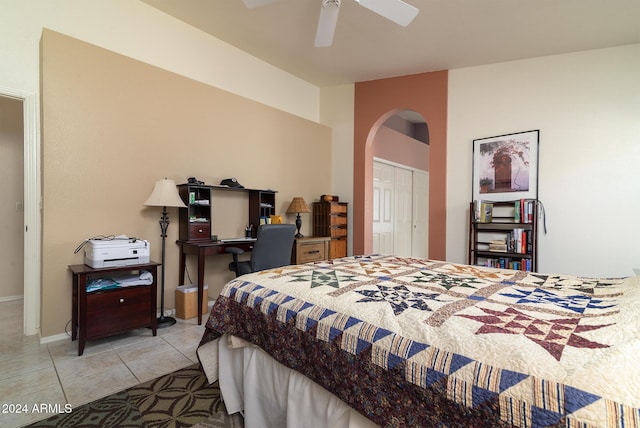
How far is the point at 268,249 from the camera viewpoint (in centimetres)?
293

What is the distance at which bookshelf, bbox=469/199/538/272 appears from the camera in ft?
10.8

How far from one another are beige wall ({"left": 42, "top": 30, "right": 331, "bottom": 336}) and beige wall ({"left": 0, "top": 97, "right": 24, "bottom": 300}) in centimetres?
189

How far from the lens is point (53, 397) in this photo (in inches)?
69.5

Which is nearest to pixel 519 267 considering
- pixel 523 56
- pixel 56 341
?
pixel 523 56

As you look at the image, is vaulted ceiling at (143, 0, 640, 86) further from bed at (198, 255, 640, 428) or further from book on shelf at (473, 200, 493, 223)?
bed at (198, 255, 640, 428)

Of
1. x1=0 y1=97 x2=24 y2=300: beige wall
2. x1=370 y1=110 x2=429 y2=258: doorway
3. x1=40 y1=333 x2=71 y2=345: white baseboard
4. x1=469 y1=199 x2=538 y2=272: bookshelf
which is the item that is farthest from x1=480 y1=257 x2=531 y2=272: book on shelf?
x1=0 y1=97 x2=24 y2=300: beige wall

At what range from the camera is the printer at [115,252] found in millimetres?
2393

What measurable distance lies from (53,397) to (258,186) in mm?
2690

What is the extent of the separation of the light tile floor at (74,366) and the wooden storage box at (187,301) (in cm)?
20

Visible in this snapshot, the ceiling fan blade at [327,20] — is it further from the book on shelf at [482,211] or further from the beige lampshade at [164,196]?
the book on shelf at [482,211]

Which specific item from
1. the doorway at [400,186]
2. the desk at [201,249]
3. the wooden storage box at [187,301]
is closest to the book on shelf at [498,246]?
the doorway at [400,186]

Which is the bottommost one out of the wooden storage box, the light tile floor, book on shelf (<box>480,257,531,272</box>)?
the light tile floor

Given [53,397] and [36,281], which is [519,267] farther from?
[36,281]

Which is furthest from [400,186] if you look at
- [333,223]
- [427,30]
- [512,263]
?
[427,30]
